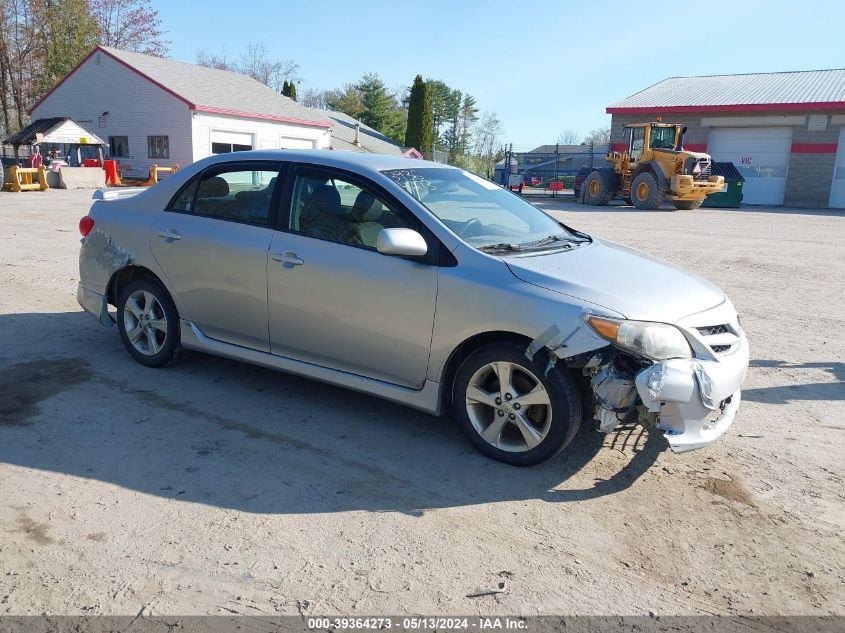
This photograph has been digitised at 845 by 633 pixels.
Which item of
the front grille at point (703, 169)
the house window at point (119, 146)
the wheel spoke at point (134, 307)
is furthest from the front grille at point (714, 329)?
the house window at point (119, 146)

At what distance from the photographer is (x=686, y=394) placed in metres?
3.40

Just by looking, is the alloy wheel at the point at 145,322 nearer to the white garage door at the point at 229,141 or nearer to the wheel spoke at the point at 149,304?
the wheel spoke at the point at 149,304

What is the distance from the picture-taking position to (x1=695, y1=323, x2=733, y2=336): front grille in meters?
3.69

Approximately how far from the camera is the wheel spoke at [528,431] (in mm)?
3684

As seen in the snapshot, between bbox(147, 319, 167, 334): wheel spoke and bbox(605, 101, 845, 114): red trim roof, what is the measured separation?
32147mm

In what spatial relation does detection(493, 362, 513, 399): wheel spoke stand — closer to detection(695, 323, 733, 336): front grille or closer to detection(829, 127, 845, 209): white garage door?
detection(695, 323, 733, 336): front grille

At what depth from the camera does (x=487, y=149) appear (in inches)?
3693

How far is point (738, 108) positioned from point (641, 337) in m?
32.2

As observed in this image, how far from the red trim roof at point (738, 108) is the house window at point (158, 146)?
22014 mm

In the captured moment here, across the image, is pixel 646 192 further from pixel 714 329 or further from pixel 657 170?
pixel 714 329

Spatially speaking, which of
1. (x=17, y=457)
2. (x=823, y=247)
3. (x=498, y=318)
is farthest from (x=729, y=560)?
(x=823, y=247)

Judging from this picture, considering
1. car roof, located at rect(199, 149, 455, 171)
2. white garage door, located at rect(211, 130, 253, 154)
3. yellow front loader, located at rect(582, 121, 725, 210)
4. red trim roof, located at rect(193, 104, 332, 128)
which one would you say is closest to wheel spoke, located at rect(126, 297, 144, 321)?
car roof, located at rect(199, 149, 455, 171)

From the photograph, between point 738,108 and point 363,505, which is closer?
point 363,505

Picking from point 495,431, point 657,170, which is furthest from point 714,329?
point 657,170
